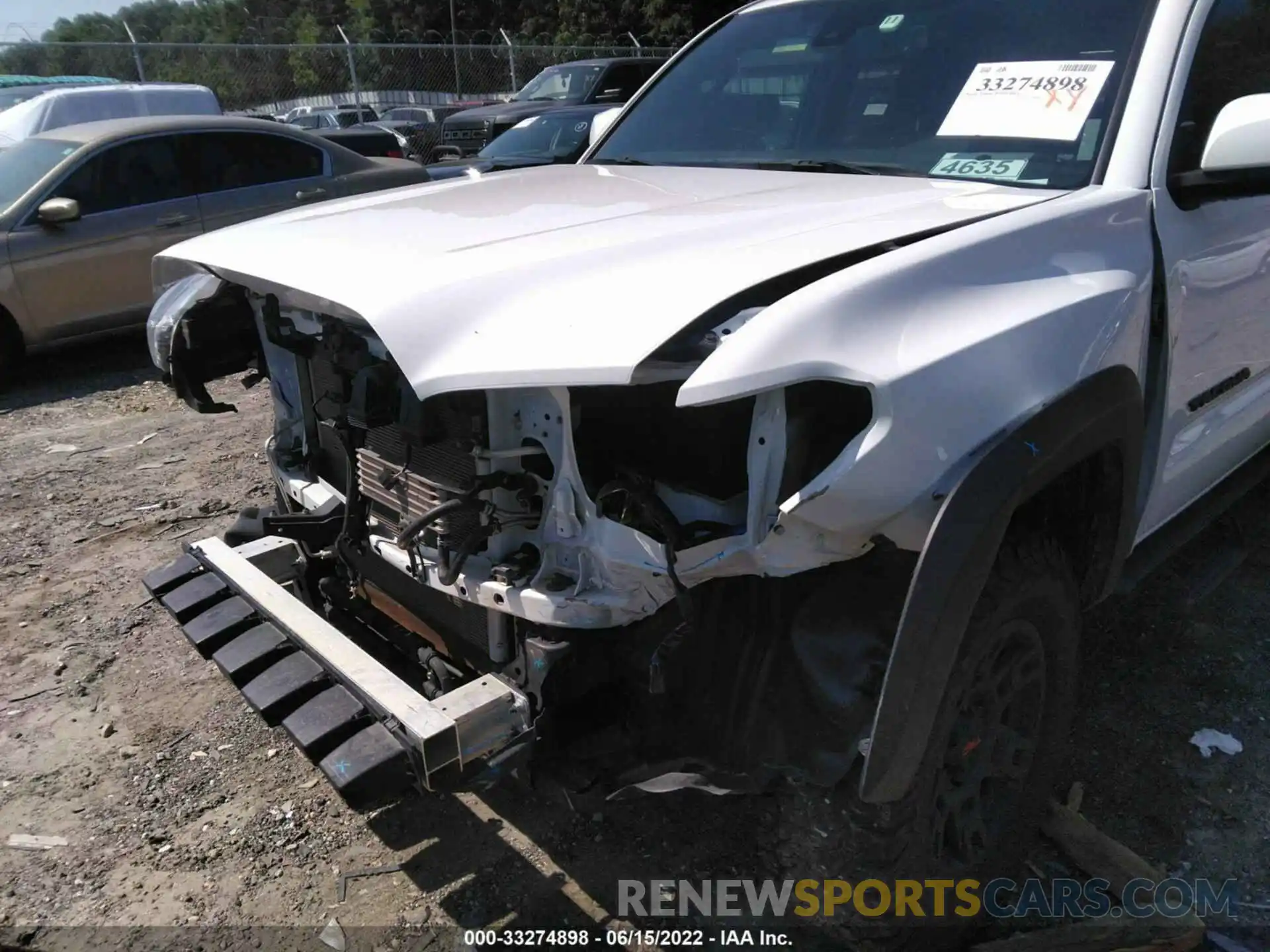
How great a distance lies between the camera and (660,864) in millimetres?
2547

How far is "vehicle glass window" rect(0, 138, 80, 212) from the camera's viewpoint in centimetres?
686

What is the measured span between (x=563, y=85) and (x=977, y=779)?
486 inches

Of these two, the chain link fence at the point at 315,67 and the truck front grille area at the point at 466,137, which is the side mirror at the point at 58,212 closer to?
the truck front grille area at the point at 466,137

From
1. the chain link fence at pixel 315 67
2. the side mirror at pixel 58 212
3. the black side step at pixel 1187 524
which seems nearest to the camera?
the black side step at pixel 1187 524

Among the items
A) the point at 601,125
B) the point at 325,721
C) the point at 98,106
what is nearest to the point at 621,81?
the point at 98,106

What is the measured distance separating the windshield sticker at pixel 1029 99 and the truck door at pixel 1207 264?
19 cm

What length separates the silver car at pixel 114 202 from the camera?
6.70 metres

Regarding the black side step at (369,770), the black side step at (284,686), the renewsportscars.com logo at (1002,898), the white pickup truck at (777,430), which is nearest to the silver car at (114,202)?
the white pickup truck at (777,430)

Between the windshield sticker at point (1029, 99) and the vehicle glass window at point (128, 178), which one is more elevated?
the windshield sticker at point (1029, 99)

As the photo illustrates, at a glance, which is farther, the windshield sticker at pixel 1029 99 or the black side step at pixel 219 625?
the windshield sticker at pixel 1029 99

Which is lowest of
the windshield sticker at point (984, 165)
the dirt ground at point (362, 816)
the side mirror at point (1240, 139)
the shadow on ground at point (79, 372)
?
the shadow on ground at point (79, 372)

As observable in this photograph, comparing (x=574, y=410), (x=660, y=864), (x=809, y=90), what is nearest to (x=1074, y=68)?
(x=809, y=90)

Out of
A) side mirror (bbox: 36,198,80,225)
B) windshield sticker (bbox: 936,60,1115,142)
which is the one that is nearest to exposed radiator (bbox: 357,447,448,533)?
windshield sticker (bbox: 936,60,1115,142)

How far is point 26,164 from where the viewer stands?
713 cm
